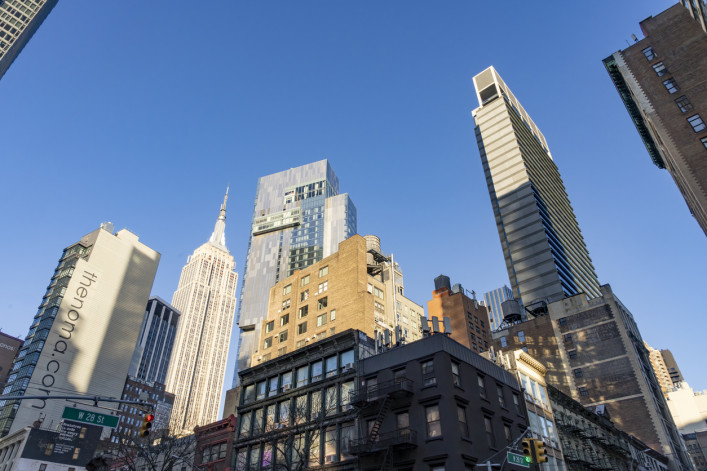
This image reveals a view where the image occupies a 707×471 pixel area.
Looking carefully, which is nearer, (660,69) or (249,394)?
(249,394)

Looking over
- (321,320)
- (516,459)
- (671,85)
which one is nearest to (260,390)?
(321,320)

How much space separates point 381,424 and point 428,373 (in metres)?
5.14

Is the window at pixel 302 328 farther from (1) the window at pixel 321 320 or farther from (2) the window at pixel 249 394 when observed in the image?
(2) the window at pixel 249 394

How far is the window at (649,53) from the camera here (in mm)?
78312

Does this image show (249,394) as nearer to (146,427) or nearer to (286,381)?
(286,381)

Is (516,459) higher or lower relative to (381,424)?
lower

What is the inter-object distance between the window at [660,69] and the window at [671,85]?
196 cm

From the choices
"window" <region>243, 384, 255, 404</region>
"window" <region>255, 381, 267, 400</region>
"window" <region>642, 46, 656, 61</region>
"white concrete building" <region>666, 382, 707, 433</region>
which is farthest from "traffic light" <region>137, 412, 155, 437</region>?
"white concrete building" <region>666, 382, 707, 433</region>

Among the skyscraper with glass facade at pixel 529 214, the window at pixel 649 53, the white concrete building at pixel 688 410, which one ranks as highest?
the skyscraper with glass facade at pixel 529 214

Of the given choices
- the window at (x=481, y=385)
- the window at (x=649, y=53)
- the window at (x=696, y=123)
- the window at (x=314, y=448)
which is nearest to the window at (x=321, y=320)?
the window at (x=314, y=448)

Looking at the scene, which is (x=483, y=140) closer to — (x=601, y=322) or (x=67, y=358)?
(x=601, y=322)

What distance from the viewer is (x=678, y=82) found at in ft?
239

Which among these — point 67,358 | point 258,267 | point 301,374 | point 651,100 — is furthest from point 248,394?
point 258,267

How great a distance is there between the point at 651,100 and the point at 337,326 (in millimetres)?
58497
